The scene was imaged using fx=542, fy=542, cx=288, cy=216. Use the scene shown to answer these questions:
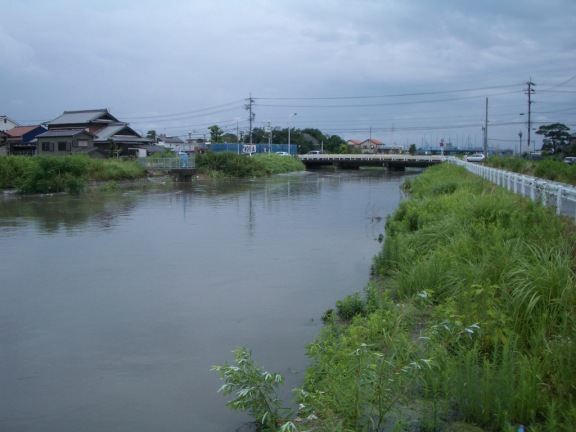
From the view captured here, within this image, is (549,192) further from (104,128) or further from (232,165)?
(104,128)

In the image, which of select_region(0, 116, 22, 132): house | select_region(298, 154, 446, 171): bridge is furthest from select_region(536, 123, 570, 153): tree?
select_region(0, 116, 22, 132): house

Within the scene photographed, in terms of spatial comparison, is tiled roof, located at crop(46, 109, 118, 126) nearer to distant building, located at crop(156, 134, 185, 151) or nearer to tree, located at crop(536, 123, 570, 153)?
distant building, located at crop(156, 134, 185, 151)

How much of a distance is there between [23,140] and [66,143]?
11.2m

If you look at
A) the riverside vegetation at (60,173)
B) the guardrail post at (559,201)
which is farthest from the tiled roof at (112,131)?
the guardrail post at (559,201)

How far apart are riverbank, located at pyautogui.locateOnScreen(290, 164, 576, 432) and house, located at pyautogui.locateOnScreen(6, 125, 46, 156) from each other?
174 feet

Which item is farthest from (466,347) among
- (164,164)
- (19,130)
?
(19,130)

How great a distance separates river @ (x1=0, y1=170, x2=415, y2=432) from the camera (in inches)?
219

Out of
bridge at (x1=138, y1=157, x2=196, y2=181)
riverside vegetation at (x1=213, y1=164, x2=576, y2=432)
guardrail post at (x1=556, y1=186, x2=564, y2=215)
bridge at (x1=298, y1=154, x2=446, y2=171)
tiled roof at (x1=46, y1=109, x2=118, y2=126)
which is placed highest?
tiled roof at (x1=46, y1=109, x2=118, y2=126)

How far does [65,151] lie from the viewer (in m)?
46.0

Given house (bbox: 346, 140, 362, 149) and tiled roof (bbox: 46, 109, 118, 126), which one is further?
house (bbox: 346, 140, 362, 149)

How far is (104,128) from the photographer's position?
2062 inches

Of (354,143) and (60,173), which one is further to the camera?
(354,143)

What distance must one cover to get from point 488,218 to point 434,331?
571cm

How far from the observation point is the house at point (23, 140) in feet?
175
